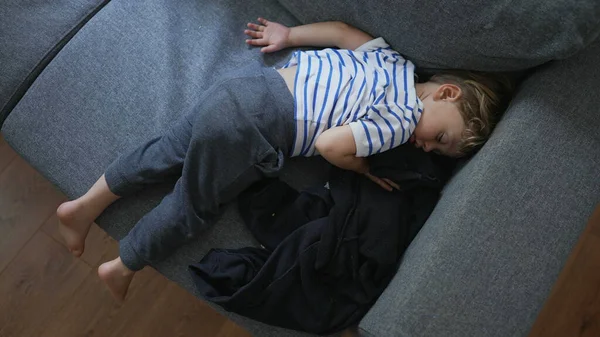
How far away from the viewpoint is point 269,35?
135cm

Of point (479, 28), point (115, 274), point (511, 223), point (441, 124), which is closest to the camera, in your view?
point (511, 223)

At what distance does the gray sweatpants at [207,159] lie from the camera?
1164 mm

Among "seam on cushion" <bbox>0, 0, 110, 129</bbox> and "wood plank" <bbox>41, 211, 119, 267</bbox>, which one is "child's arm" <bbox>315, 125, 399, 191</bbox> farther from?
"wood plank" <bbox>41, 211, 119, 267</bbox>

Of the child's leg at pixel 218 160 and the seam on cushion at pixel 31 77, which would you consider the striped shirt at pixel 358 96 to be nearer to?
the child's leg at pixel 218 160

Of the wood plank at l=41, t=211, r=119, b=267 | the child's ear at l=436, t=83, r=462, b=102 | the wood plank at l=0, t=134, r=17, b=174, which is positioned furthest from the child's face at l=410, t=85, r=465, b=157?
the wood plank at l=0, t=134, r=17, b=174

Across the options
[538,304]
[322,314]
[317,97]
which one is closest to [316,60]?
[317,97]

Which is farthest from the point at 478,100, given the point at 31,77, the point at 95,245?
the point at 95,245

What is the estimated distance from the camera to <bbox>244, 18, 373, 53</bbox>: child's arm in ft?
4.29

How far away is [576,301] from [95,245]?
4.90 feet

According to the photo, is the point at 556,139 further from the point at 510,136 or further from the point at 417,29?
the point at 417,29

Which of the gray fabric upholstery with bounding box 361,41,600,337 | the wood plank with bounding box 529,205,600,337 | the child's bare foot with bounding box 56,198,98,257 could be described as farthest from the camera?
the wood plank with bounding box 529,205,600,337

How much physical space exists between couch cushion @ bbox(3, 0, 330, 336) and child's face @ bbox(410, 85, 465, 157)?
0.40 meters

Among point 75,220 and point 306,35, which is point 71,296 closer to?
point 75,220

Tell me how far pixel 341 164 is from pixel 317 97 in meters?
0.17
